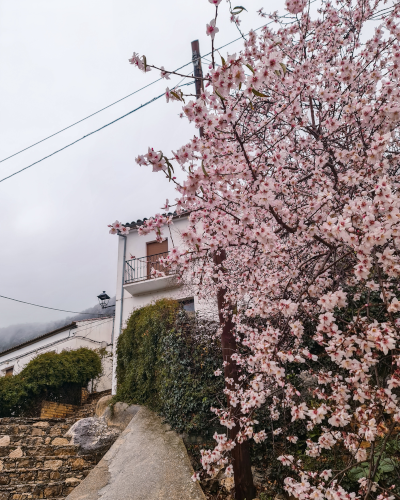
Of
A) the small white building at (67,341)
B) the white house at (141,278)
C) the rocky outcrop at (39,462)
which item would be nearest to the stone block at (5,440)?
the rocky outcrop at (39,462)

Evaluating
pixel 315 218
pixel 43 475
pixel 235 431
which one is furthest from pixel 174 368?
pixel 315 218

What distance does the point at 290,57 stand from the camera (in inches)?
150

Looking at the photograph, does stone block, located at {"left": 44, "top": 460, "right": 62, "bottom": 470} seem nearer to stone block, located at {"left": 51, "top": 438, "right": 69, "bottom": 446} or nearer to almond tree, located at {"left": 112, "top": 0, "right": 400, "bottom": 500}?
stone block, located at {"left": 51, "top": 438, "right": 69, "bottom": 446}

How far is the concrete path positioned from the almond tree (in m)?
0.74

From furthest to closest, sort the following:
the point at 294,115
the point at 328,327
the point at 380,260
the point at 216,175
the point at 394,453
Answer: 1. the point at 394,453
2. the point at 294,115
3. the point at 216,175
4. the point at 328,327
5. the point at 380,260

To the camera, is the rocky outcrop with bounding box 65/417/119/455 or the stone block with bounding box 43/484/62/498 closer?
the stone block with bounding box 43/484/62/498

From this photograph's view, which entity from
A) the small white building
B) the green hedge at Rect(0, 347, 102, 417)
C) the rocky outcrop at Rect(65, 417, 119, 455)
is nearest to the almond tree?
the rocky outcrop at Rect(65, 417, 119, 455)

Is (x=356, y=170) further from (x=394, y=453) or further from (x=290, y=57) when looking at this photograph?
(x=394, y=453)

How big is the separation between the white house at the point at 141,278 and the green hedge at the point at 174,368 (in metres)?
3.62

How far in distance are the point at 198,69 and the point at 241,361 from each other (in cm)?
479

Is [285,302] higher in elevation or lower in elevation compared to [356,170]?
lower

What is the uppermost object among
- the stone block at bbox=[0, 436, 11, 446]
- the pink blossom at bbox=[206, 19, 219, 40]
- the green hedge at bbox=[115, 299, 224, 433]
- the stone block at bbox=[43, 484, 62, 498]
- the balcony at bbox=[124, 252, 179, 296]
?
the balcony at bbox=[124, 252, 179, 296]

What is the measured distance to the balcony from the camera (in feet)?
37.1

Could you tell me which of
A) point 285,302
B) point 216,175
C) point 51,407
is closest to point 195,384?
point 285,302
